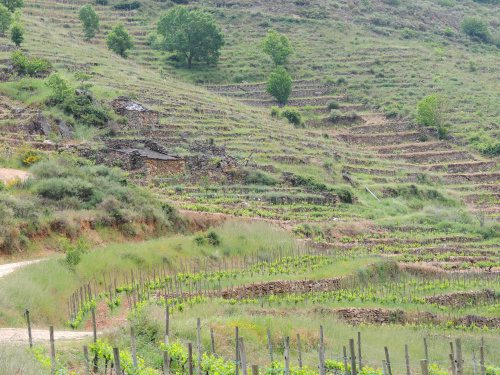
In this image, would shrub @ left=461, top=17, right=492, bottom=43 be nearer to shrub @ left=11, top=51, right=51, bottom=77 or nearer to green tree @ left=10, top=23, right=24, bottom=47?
green tree @ left=10, top=23, right=24, bottom=47

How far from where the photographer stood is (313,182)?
51094mm

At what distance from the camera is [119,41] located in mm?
82000

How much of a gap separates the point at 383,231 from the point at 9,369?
33.1 m

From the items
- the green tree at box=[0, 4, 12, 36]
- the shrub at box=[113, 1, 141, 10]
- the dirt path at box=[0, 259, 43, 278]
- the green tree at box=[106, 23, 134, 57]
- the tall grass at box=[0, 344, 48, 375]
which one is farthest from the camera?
the shrub at box=[113, 1, 141, 10]

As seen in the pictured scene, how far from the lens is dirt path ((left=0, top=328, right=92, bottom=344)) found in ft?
62.0

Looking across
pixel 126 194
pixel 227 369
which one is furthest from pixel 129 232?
pixel 227 369

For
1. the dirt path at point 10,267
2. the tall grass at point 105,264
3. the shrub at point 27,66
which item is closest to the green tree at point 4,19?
the shrub at point 27,66

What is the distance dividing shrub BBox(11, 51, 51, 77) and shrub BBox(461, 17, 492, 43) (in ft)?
225

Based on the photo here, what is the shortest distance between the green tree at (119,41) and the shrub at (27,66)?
20.7 metres

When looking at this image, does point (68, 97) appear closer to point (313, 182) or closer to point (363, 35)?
point (313, 182)

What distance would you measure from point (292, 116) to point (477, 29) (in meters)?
50.7

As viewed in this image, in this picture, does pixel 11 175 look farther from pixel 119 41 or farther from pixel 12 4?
pixel 12 4

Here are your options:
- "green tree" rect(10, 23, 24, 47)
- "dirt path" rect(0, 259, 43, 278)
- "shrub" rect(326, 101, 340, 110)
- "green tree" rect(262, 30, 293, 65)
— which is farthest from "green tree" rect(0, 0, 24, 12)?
"dirt path" rect(0, 259, 43, 278)

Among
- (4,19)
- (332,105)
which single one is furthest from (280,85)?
(4,19)
